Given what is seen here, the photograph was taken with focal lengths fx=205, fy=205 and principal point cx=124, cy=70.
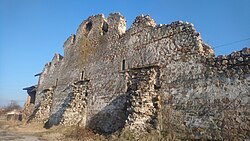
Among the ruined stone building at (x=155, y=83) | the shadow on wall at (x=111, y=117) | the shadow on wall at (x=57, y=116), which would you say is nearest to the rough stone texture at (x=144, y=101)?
the ruined stone building at (x=155, y=83)

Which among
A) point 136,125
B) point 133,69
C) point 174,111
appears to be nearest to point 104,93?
point 133,69

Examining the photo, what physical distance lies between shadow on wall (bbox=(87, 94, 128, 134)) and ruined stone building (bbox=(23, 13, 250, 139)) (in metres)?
0.04

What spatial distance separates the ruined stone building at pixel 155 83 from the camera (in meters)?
5.95

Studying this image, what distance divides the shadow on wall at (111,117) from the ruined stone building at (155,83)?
1.6 inches

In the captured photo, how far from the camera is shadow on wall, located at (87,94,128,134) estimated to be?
840 cm

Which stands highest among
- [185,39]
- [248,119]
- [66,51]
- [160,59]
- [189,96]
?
[66,51]

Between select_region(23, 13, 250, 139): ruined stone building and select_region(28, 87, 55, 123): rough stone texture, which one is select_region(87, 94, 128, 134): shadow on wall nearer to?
select_region(23, 13, 250, 139): ruined stone building

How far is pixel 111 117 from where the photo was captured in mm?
8781

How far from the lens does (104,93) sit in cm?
956

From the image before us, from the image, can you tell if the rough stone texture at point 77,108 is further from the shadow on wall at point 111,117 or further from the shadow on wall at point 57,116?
the shadow on wall at point 57,116

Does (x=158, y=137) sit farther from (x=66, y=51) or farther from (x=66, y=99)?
(x=66, y=51)

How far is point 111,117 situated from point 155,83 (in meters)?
2.52

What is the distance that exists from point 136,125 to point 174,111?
54.2 inches

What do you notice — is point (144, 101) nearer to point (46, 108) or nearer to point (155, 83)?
point (155, 83)
